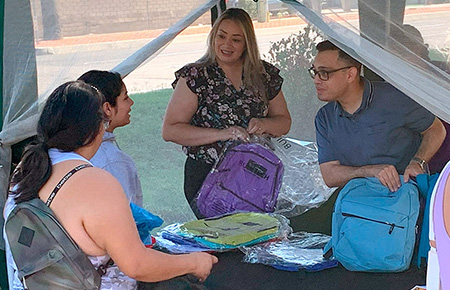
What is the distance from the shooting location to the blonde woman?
3.44 m

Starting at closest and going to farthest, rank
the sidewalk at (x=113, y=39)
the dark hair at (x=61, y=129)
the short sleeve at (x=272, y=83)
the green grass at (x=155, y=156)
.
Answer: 1. the dark hair at (x=61, y=129)
2. the sidewalk at (x=113, y=39)
3. the short sleeve at (x=272, y=83)
4. the green grass at (x=155, y=156)

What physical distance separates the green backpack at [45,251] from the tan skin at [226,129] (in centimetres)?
142

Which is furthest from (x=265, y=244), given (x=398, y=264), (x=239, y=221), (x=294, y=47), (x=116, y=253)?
(x=294, y=47)

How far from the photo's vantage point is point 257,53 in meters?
3.64

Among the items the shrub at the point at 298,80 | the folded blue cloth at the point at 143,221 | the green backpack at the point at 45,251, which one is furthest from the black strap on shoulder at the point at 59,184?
the shrub at the point at 298,80

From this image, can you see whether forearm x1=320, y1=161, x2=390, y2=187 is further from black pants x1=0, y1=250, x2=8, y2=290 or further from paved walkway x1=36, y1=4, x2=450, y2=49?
black pants x1=0, y1=250, x2=8, y2=290

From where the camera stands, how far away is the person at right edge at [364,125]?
2848 millimetres

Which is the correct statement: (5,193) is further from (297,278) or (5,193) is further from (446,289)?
(446,289)

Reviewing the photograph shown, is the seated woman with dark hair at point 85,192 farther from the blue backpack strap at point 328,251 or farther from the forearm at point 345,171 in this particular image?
the forearm at point 345,171

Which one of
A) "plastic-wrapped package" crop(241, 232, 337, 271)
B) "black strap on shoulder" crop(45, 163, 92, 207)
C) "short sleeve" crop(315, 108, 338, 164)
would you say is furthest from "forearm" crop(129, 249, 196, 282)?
"short sleeve" crop(315, 108, 338, 164)

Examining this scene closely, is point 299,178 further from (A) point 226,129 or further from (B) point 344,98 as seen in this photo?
(B) point 344,98

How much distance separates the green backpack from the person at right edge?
133 centimetres

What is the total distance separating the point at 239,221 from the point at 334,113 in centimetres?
67

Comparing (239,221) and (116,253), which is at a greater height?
(116,253)
